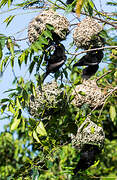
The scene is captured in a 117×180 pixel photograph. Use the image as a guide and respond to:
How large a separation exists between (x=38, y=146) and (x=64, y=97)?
444mm

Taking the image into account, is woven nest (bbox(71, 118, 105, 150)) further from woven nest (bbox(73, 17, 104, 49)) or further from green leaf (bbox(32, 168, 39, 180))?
woven nest (bbox(73, 17, 104, 49))

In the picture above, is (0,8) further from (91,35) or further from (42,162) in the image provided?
(42,162)

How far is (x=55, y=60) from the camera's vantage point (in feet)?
6.00

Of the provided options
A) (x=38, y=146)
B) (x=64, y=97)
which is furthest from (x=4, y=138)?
(x=64, y=97)

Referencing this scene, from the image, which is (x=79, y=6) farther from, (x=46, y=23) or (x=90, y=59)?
(x=90, y=59)

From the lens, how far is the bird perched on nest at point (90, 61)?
2.06 metres

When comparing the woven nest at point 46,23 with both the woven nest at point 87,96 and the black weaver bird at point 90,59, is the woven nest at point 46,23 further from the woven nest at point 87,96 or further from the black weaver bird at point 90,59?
the woven nest at point 87,96

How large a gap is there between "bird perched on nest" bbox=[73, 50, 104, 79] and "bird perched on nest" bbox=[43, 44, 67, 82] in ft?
0.66

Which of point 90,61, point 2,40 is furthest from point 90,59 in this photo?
point 2,40

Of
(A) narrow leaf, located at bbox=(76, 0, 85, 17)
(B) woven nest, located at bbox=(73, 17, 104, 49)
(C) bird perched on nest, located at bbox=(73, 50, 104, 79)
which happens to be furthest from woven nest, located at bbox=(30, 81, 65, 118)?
(A) narrow leaf, located at bbox=(76, 0, 85, 17)

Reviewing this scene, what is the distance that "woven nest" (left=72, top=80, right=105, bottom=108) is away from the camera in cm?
210

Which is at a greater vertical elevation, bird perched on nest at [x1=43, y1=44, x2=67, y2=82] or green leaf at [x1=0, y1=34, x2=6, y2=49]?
green leaf at [x1=0, y1=34, x2=6, y2=49]

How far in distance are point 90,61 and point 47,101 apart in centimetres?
38

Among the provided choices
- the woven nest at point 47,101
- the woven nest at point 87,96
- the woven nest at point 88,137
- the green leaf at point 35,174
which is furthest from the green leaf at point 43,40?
the green leaf at point 35,174
